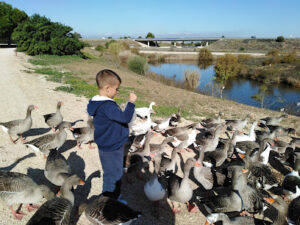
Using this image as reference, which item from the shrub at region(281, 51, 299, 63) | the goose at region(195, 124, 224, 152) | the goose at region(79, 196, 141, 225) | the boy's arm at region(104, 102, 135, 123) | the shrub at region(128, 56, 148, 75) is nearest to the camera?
the boy's arm at region(104, 102, 135, 123)

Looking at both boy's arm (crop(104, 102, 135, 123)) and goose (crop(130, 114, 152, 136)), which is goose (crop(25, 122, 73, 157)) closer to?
goose (crop(130, 114, 152, 136))

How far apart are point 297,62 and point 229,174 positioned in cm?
4578

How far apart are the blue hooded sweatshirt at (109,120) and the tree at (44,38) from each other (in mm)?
31858

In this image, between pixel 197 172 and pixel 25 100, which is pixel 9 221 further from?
pixel 25 100

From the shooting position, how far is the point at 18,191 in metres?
4.04

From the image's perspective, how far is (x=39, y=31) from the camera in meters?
32.0

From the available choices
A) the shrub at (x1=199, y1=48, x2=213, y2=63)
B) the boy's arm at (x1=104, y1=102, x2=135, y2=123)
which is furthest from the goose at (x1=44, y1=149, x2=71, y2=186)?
the shrub at (x1=199, y1=48, x2=213, y2=63)

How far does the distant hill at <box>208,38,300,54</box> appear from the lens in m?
68.2

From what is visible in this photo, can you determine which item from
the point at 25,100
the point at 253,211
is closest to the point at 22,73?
the point at 25,100

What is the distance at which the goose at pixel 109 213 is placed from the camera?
358 centimetres

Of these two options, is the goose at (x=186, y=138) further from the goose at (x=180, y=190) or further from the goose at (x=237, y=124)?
the goose at (x=237, y=124)

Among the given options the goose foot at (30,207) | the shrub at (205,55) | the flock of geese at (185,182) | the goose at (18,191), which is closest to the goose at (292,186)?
the flock of geese at (185,182)

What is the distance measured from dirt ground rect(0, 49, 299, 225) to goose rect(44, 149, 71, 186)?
0.61 metres

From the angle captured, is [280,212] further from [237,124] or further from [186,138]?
[237,124]
